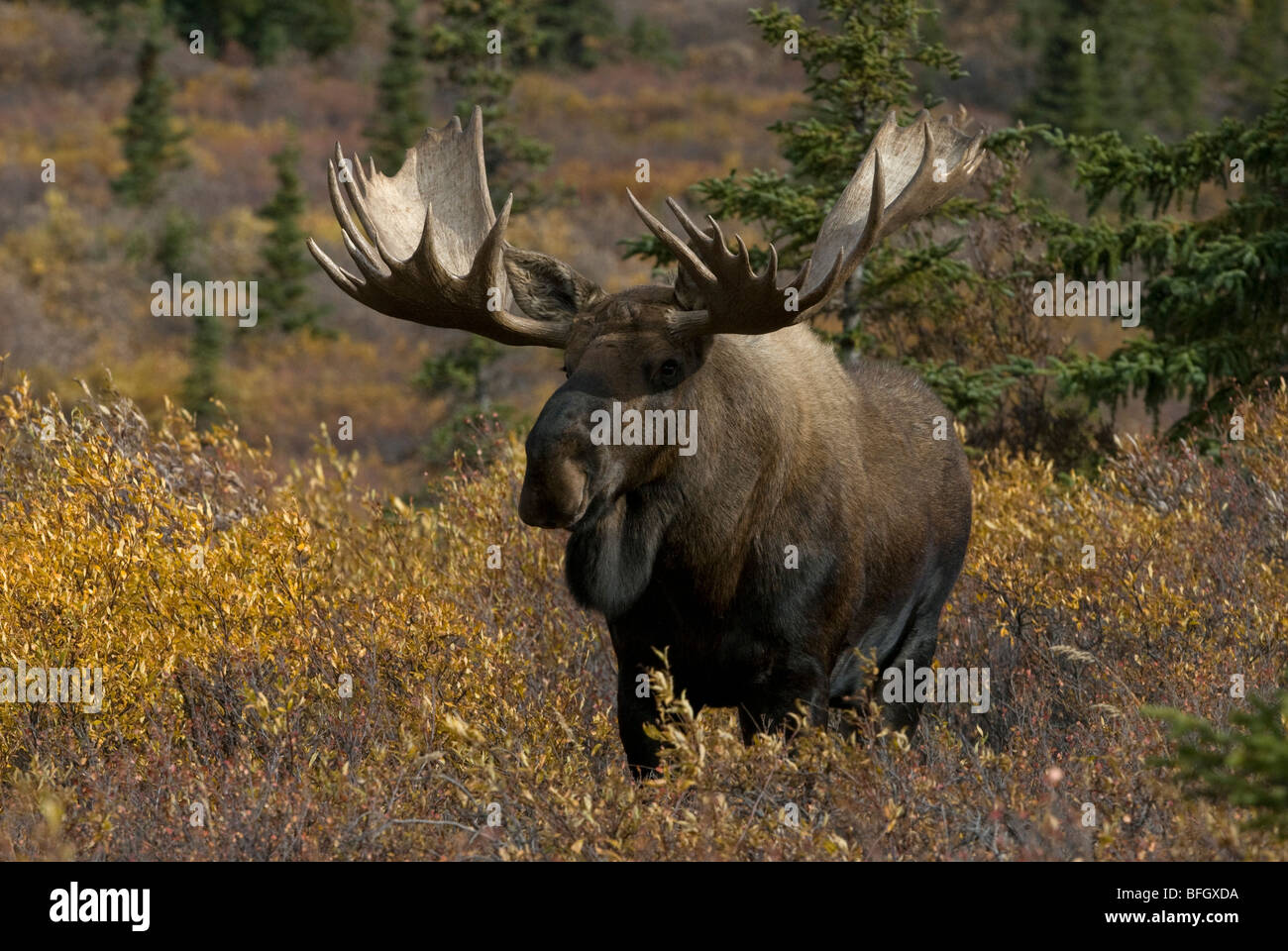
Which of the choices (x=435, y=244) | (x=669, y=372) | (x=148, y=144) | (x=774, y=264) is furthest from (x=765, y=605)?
(x=148, y=144)

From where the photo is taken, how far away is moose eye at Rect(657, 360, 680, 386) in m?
5.73

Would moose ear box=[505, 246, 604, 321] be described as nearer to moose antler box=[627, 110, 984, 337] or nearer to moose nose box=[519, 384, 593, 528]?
moose antler box=[627, 110, 984, 337]

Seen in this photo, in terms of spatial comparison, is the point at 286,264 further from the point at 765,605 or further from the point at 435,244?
the point at 765,605

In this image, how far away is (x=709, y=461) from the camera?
586cm

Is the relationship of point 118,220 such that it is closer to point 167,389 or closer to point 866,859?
point 167,389

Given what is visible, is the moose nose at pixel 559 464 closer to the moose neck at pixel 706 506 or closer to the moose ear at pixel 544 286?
the moose neck at pixel 706 506

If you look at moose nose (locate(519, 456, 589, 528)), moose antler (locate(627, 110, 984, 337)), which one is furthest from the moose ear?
moose nose (locate(519, 456, 589, 528))

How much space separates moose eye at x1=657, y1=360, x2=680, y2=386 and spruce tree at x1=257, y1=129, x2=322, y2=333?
28.5 m

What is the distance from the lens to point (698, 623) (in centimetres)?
596

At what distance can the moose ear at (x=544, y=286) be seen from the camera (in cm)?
622

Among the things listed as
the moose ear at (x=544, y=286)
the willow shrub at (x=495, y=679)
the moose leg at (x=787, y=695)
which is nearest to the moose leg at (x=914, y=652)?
the willow shrub at (x=495, y=679)

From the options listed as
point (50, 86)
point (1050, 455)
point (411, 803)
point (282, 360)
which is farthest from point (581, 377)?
point (50, 86)

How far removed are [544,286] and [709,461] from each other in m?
1.06

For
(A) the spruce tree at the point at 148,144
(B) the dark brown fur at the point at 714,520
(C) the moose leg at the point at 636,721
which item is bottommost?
(C) the moose leg at the point at 636,721
